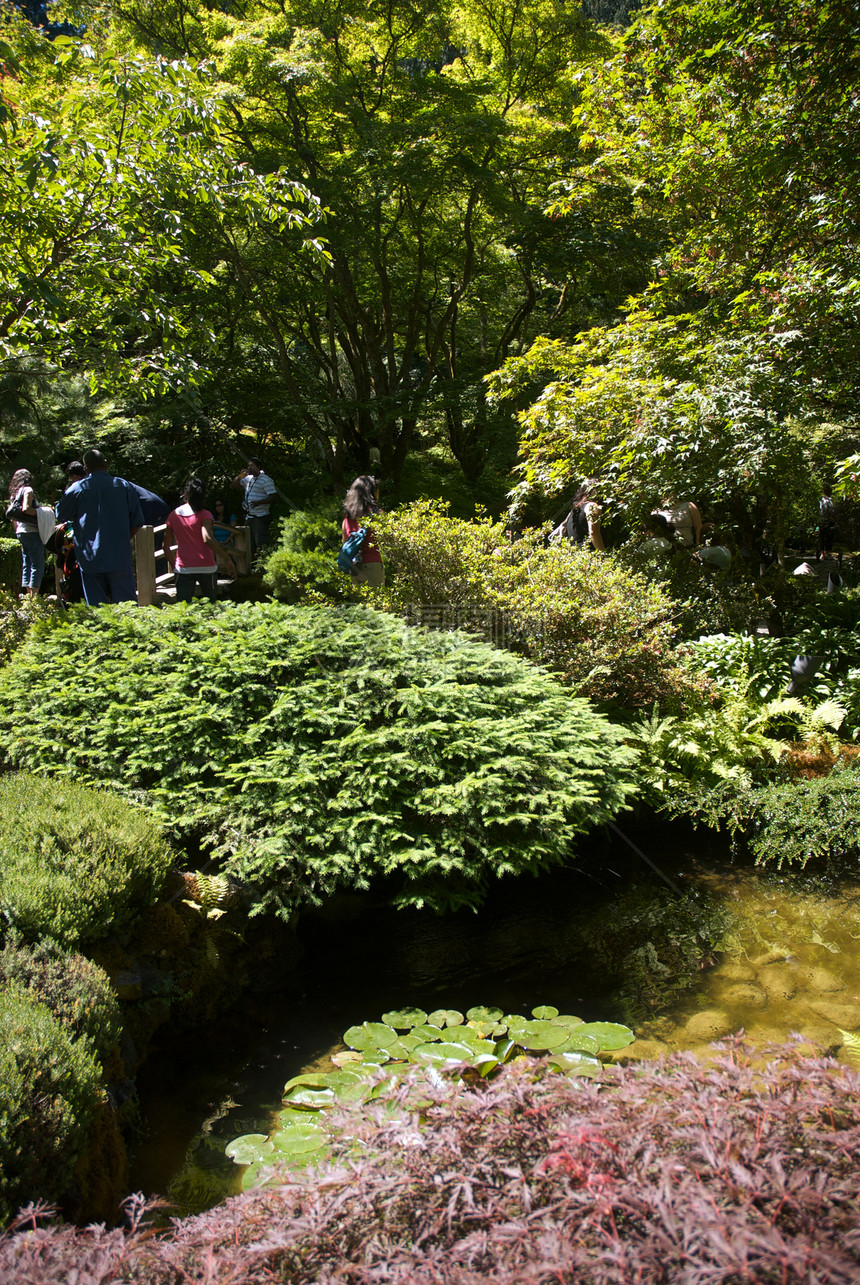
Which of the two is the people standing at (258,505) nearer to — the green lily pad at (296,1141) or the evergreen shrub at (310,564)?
the evergreen shrub at (310,564)

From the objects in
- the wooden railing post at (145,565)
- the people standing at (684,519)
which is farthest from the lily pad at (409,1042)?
the people standing at (684,519)

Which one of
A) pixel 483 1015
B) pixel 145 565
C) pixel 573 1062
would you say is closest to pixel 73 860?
pixel 483 1015

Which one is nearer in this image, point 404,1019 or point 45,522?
point 404,1019

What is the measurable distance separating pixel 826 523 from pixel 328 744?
1385cm

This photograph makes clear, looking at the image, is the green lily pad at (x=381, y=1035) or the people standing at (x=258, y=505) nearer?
the green lily pad at (x=381, y=1035)

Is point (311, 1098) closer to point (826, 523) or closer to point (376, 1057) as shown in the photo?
point (376, 1057)

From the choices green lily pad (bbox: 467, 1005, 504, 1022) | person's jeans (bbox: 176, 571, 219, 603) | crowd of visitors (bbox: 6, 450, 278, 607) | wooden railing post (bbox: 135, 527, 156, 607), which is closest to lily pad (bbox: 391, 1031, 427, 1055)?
green lily pad (bbox: 467, 1005, 504, 1022)

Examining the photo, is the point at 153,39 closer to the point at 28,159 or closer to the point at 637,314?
the point at 637,314

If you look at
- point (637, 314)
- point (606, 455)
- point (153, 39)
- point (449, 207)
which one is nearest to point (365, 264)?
point (449, 207)

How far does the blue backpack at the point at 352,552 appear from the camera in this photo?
697 cm

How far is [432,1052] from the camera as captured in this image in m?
2.94

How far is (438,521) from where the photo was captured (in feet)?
23.3

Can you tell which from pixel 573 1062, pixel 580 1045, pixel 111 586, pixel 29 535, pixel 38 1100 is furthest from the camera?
pixel 29 535

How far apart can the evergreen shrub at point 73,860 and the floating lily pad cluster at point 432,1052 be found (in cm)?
102
